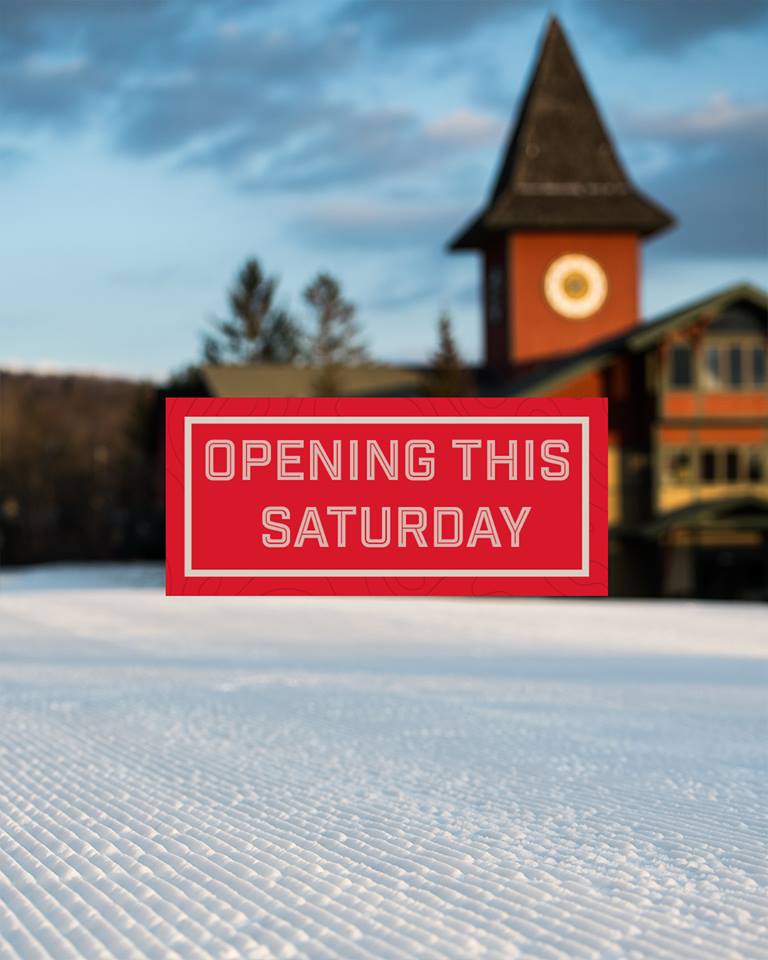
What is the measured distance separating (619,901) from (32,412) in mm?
66515

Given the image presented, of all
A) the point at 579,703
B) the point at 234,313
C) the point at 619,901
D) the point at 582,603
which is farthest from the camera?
the point at 234,313

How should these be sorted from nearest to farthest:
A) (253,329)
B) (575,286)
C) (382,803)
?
(382,803), (575,286), (253,329)

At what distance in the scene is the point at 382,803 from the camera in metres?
10.4

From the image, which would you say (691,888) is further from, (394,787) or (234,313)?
(234,313)

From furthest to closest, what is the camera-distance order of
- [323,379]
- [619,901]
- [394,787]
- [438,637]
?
[323,379], [438,637], [394,787], [619,901]

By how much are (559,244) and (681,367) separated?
9160 mm

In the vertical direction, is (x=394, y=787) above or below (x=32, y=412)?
below

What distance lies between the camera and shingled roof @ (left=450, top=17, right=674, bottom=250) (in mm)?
42375

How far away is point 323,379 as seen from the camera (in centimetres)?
4091

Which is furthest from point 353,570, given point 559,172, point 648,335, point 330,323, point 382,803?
point 330,323

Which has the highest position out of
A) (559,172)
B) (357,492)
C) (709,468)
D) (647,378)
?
(559,172)

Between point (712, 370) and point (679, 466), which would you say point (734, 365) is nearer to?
point (712, 370)

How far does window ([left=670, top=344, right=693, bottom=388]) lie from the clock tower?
320 inches

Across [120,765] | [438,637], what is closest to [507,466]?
[120,765]
